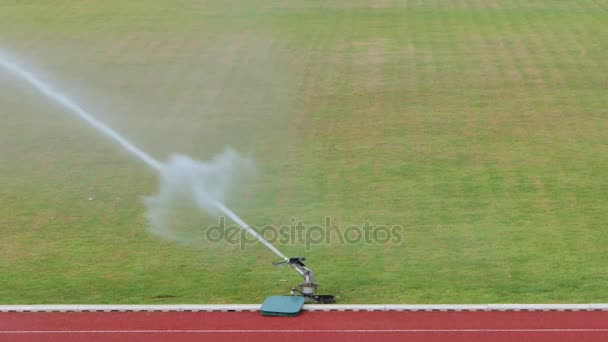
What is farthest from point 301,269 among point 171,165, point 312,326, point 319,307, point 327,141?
point 327,141

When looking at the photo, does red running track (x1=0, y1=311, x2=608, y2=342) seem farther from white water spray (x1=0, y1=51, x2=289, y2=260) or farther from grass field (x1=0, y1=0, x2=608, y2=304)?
white water spray (x1=0, y1=51, x2=289, y2=260)

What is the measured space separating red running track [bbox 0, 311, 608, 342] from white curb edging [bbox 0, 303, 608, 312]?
11cm

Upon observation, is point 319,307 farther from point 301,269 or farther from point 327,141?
point 327,141

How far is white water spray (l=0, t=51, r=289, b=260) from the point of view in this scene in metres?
22.0

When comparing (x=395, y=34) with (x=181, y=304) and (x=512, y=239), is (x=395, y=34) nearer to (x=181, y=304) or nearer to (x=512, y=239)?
(x=512, y=239)

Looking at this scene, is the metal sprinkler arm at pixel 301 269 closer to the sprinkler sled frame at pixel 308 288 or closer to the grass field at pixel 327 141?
the sprinkler sled frame at pixel 308 288

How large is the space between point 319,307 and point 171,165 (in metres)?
10.2

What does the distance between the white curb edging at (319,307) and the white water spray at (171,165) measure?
2611mm

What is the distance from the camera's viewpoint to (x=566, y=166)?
2484 centimetres

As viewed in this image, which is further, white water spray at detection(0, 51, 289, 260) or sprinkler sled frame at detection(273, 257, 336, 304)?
white water spray at detection(0, 51, 289, 260)

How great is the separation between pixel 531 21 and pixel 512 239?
21.9 meters

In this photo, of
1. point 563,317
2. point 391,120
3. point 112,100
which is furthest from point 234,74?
point 563,317

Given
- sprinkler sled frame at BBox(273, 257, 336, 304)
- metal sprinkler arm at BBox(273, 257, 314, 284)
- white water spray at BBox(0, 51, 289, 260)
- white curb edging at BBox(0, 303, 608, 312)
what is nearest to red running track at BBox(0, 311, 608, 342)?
white curb edging at BBox(0, 303, 608, 312)

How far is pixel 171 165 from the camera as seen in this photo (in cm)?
2561
